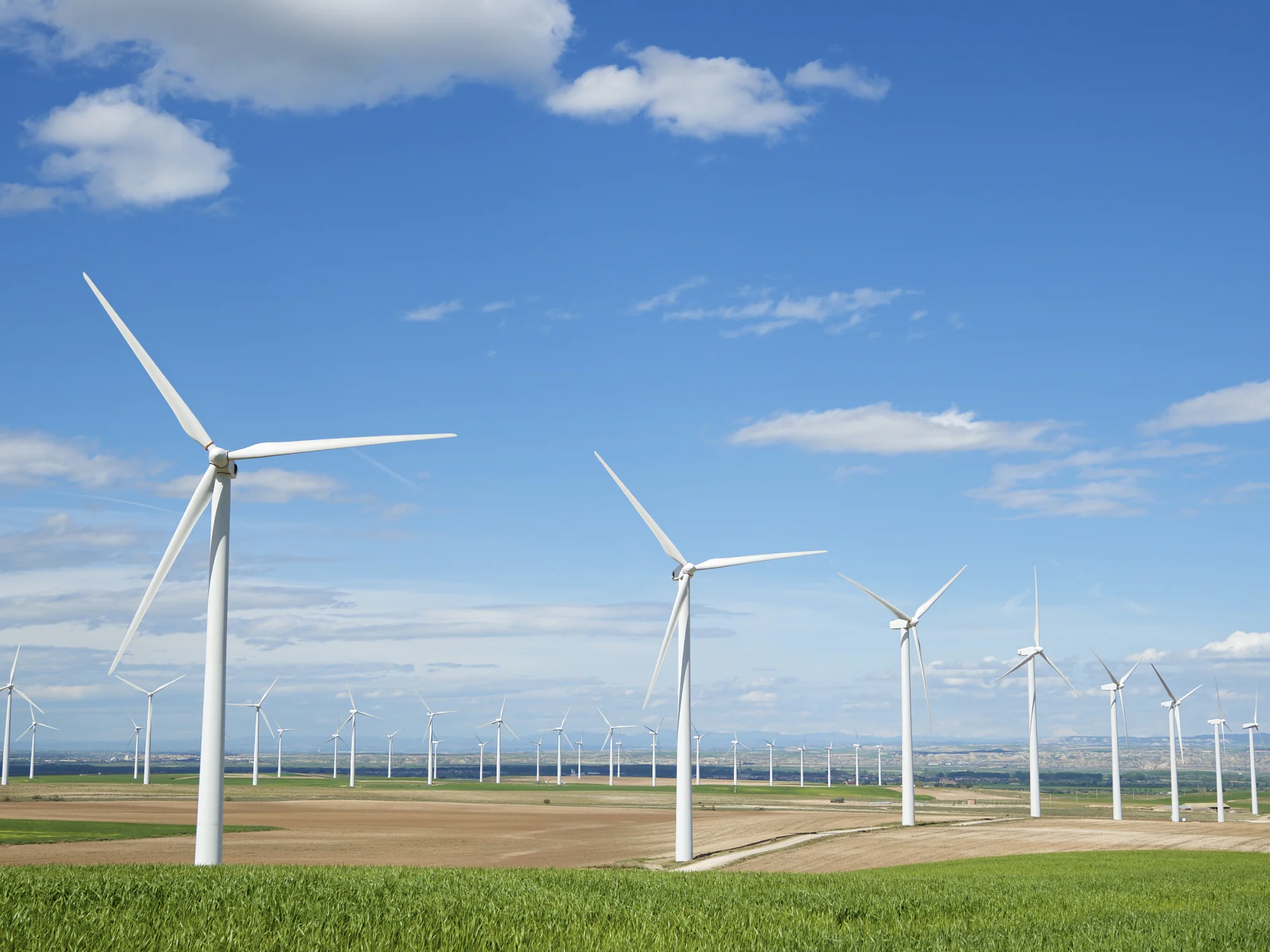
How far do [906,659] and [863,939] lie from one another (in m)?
62.7

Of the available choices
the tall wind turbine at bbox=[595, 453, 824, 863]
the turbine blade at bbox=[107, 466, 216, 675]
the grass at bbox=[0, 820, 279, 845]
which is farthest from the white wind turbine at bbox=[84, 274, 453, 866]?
the grass at bbox=[0, 820, 279, 845]

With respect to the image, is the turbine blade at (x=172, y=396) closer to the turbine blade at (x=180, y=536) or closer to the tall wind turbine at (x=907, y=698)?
the turbine blade at (x=180, y=536)

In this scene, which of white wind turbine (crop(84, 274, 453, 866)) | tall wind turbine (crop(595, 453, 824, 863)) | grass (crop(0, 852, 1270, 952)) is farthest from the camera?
tall wind turbine (crop(595, 453, 824, 863))

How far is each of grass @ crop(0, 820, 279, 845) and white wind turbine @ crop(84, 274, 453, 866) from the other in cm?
4176

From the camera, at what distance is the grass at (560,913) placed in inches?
575

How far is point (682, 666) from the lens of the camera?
4959 cm

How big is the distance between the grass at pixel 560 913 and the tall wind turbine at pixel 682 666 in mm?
22262

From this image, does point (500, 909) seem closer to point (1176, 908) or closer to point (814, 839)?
point (1176, 908)

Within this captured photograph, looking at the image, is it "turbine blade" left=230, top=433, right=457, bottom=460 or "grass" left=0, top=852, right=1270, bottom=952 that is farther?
"turbine blade" left=230, top=433, right=457, bottom=460

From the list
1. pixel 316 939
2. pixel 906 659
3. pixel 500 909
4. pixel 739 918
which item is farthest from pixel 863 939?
pixel 906 659

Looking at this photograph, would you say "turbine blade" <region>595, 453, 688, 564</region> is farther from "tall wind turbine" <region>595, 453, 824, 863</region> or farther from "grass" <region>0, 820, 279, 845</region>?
"grass" <region>0, 820, 279, 845</region>

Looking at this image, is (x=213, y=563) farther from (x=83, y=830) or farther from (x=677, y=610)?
(x=83, y=830)

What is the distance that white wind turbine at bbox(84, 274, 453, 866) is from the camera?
2811 centimetres

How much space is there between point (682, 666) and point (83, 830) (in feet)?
160
